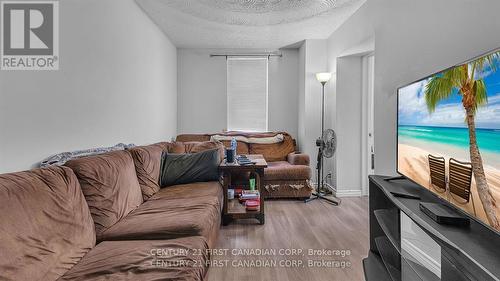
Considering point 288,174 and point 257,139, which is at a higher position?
point 257,139

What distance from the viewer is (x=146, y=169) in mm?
2551

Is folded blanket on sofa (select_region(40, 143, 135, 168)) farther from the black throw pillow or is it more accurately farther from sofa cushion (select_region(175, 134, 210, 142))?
sofa cushion (select_region(175, 134, 210, 142))

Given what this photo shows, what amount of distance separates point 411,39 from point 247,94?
3288 mm

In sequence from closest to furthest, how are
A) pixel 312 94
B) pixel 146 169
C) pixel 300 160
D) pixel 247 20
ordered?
pixel 146 169, pixel 247 20, pixel 300 160, pixel 312 94

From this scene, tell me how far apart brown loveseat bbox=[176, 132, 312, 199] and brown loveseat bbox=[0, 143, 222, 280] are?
1.98m

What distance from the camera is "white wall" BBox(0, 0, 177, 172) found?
1649mm

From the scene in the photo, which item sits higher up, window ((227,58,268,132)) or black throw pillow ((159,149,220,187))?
window ((227,58,268,132))

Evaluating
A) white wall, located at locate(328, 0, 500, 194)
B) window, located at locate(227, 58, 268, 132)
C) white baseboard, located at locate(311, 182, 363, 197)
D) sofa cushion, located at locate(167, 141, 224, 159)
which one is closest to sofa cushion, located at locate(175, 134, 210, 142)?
window, located at locate(227, 58, 268, 132)

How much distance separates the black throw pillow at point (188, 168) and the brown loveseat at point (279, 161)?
1.11 metres

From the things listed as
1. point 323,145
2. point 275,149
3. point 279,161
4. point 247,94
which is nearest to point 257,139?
point 275,149

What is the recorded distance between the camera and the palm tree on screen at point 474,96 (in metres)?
0.99

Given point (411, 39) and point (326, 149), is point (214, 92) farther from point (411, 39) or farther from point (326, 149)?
point (411, 39)

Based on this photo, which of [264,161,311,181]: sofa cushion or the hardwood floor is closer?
the hardwood floor

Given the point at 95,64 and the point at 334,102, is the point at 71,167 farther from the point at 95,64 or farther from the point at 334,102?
the point at 334,102
